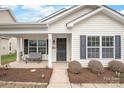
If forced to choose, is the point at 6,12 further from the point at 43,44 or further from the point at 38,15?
the point at 43,44

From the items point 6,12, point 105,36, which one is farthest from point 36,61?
point 6,12

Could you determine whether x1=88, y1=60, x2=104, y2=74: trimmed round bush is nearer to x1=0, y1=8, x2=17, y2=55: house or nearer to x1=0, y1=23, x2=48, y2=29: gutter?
x1=0, y1=23, x2=48, y2=29: gutter

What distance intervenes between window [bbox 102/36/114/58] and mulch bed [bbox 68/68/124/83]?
172cm

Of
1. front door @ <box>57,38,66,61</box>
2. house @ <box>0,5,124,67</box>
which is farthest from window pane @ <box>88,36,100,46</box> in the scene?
front door @ <box>57,38,66,61</box>

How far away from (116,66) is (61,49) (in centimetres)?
635

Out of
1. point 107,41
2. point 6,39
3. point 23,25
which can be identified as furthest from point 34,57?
point 6,39

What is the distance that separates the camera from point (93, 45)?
14.4m

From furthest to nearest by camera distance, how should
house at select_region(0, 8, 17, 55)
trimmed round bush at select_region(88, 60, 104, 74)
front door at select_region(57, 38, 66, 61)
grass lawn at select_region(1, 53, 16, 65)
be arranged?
house at select_region(0, 8, 17, 55)
grass lawn at select_region(1, 53, 16, 65)
front door at select_region(57, 38, 66, 61)
trimmed round bush at select_region(88, 60, 104, 74)

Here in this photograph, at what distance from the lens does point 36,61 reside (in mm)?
18562

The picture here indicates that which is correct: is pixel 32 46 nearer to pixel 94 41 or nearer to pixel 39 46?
pixel 39 46

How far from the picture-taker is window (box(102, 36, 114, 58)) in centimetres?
1438

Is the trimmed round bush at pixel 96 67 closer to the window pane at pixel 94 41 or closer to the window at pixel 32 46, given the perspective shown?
the window pane at pixel 94 41

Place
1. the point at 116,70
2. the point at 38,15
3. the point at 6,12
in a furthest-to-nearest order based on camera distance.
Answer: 1. the point at 38,15
2. the point at 6,12
3. the point at 116,70
